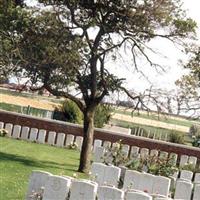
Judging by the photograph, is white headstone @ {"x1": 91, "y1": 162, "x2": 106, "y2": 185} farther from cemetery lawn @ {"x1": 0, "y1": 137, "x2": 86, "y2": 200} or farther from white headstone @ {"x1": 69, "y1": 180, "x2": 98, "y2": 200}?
white headstone @ {"x1": 69, "y1": 180, "x2": 98, "y2": 200}

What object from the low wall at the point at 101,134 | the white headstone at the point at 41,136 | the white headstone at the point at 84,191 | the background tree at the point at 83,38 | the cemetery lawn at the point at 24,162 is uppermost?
the background tree at the point at 83,38

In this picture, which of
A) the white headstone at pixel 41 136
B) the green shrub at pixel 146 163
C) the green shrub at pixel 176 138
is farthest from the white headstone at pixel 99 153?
the green shrub at pixel 176 138

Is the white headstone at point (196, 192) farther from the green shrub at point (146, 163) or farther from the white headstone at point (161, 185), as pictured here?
the green shrub at point (146, 163)

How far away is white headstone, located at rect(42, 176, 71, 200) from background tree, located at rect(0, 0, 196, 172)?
8.96m

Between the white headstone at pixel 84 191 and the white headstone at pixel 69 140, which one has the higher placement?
the white headstone at pixel 84 191

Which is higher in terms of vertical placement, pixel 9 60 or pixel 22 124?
pixel 9 60

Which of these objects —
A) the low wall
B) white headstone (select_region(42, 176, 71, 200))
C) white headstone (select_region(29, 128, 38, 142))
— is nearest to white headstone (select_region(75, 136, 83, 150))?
the low wall

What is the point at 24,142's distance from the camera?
21.8 metres

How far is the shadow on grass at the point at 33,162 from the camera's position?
15.4 m

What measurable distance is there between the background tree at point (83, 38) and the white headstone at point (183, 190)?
688 centimetres

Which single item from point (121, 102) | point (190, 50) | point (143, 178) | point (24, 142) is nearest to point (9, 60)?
point (121, 102)

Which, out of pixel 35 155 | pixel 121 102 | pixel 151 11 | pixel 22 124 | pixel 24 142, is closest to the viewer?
pixel 151 11

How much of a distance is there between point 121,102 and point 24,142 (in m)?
6.47

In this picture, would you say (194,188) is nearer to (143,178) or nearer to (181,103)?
(143,178)
